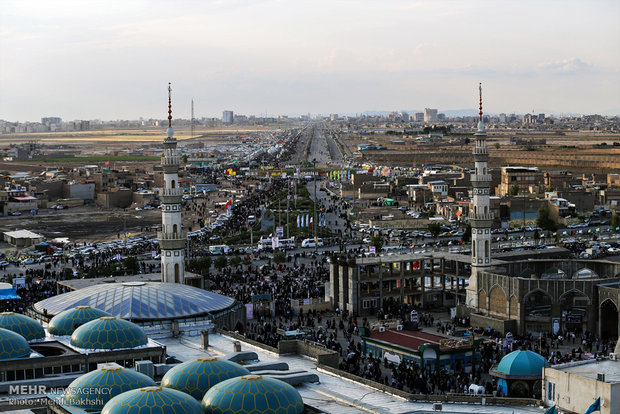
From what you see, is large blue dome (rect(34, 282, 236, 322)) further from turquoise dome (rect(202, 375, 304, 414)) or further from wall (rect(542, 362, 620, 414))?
wall (rect(542, 362, 620, 414))

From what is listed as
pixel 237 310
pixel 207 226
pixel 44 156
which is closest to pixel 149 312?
pixel 237 310

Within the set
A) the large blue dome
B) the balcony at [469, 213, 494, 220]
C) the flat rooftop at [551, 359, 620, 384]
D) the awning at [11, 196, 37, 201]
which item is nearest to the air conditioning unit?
the large blue dome

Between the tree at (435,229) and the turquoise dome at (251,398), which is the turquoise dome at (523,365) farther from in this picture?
the tree at (435,229)

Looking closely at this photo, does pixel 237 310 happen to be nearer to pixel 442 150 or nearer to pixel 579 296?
pixel 579 296

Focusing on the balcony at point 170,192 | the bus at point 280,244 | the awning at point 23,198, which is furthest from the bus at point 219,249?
the awning at point 23,198

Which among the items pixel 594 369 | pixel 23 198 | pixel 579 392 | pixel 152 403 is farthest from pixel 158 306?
pixel 23 198

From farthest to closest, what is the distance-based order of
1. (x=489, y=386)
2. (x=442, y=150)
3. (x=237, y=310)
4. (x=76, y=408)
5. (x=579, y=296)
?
(x=442, y=150)
(x=579, y=296)
(x=237, y=310)
(x=489, y=386)
(x=76, y=408)
